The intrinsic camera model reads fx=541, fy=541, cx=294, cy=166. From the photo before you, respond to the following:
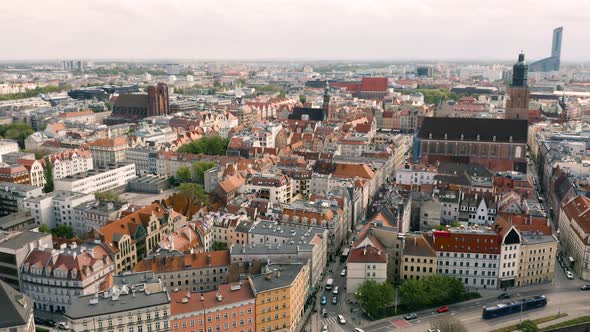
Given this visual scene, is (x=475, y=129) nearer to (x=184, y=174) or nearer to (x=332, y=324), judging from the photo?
(x=184, y=174)

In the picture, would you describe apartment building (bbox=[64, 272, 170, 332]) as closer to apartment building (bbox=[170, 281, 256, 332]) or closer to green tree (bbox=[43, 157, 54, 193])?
apartment building (bbox=[170, 281, 256, 332])

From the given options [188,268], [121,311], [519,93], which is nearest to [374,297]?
[188,268]

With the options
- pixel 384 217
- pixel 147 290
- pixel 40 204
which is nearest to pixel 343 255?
pixel 384 217

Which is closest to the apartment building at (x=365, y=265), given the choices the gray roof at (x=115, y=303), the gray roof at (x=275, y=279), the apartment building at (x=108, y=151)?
the gray roof at (x=275, y=279)

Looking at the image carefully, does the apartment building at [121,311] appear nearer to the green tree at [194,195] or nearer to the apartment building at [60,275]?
the apartment building at [60,275]

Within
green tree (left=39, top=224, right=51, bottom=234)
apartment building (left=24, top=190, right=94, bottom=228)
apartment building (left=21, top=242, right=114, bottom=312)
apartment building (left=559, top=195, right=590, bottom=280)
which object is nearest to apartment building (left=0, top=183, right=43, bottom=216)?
apartment building (left=24, top=190, right=94, bottom=228)

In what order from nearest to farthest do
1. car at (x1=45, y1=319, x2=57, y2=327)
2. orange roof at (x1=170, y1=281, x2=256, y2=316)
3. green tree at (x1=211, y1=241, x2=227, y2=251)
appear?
orange roof at (x1=170, y1=281, x2=256, y2=316) < car at (x1=45, y1=319, x2=57, y2=327) < green tree at (x1=211, y1=241, x2=227, y2=251)
